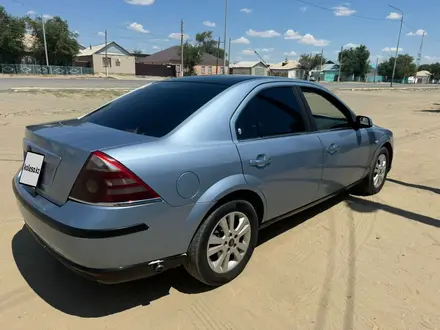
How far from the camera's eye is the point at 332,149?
3.73 m

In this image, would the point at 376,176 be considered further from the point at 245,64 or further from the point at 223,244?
the point at 245,64

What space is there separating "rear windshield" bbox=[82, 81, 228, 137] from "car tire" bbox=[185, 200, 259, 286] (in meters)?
0.76

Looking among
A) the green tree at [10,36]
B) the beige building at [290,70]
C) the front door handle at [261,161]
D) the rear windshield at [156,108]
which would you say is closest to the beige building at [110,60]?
the green tree at [10,36]

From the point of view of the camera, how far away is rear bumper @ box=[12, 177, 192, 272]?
2121mm

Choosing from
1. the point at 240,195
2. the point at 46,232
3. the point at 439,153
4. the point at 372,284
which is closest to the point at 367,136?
the point at 372,284

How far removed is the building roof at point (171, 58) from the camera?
7431 centimetres

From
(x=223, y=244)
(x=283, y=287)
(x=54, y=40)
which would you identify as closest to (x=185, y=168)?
(x=223, y=244)

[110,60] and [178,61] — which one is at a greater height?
[178,61]

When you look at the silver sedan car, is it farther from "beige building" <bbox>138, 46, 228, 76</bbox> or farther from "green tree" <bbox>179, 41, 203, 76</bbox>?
"beige building" <bbox>138, 46, 228, 76</bbox>

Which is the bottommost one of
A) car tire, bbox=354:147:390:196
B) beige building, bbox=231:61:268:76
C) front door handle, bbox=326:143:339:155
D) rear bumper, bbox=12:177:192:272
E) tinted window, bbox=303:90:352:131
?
car tire, bbox=354:147:390:196

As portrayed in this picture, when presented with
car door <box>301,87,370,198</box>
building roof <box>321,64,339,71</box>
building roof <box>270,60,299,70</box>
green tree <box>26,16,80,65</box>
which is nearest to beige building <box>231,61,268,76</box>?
building roof <box>270,60,299,70</box>

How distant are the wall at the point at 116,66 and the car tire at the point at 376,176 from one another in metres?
65.4

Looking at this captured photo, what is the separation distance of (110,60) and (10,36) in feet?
55.4

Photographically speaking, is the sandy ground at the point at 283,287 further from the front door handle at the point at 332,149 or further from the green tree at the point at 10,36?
the green tree at the point at 10,36
